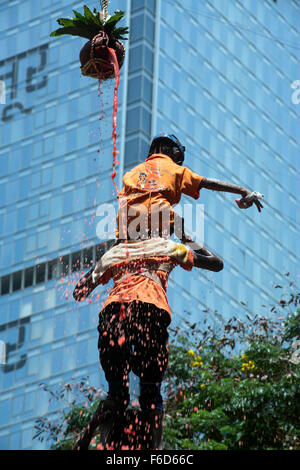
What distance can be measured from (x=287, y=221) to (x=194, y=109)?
1103 centimetres

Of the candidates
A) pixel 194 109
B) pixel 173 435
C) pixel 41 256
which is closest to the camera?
pixel 173 435

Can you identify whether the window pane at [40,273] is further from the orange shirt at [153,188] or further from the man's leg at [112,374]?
the man's leg at [112,374]

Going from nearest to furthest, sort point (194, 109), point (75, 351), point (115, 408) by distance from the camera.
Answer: point (115, 408) < point (75, 351) < point (194, 109)

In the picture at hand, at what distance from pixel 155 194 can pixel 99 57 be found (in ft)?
5.74

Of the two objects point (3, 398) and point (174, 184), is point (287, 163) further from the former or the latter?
point (174, 184)

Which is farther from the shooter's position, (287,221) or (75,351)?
(287,221)

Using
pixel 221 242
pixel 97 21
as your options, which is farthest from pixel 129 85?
pixel 97 21

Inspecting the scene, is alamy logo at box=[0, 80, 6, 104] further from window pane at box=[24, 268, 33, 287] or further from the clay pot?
the clay pot

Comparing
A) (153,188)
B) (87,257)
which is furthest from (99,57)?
(87,257)

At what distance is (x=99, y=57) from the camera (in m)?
15.5

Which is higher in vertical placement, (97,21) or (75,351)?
(75,351)

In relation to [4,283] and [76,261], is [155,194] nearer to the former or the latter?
[76,261]

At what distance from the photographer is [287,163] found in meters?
82.8

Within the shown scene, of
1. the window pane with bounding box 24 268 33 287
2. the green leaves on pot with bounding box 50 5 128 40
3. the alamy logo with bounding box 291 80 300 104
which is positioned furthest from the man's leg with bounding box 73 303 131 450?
the alamy logo with bounding box 291 80 300 104
